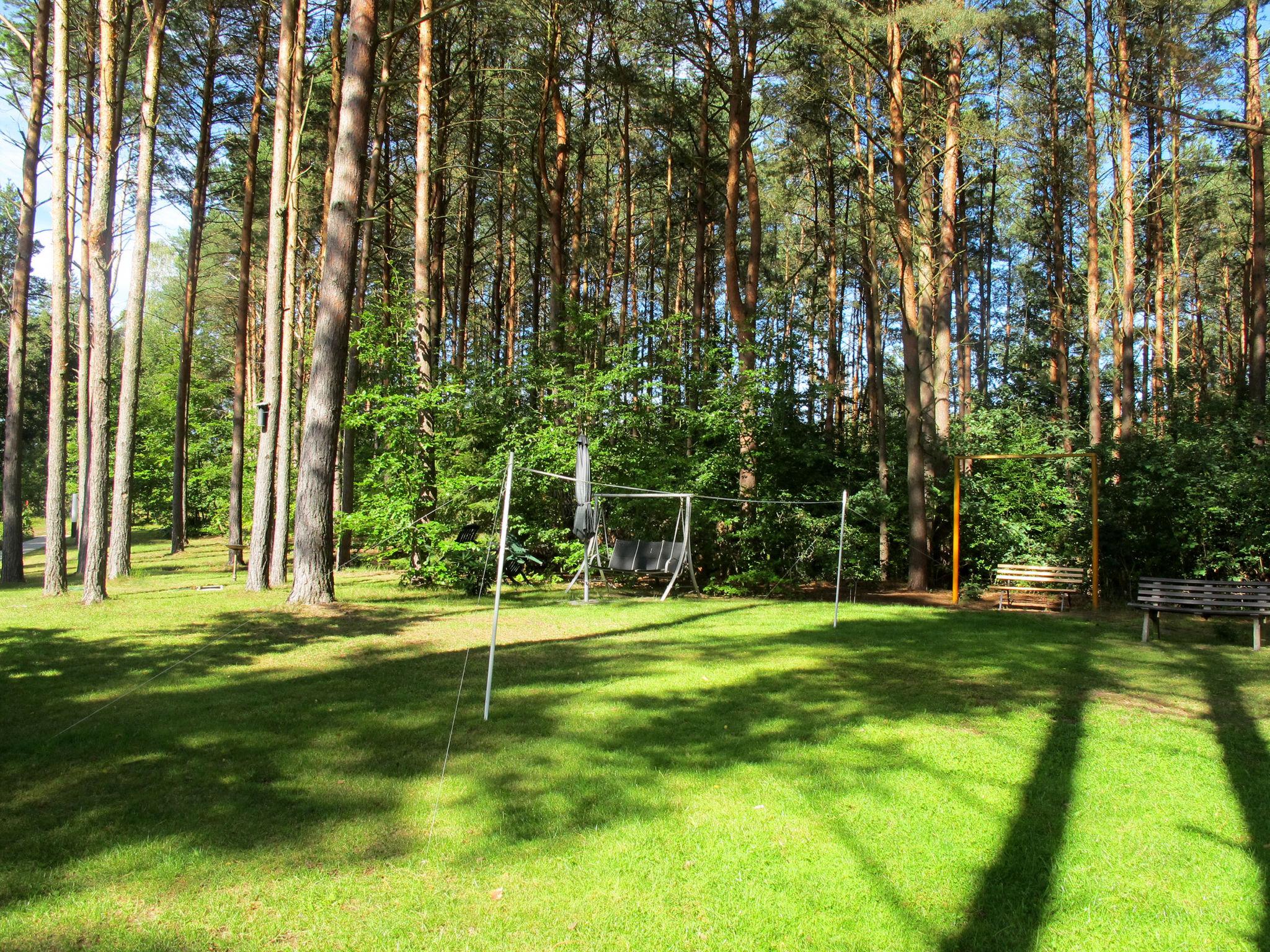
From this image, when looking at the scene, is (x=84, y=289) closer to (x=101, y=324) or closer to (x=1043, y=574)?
(x=101, y=324)

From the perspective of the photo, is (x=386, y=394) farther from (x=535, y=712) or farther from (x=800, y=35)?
(x=800, y=35)

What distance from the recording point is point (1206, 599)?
9.14m

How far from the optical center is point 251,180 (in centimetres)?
1716

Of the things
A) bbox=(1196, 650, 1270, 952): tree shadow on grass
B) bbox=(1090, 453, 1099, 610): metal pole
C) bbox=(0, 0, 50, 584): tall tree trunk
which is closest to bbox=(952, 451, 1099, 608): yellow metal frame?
bbox=(1090, 453, 1099, 610): metal pole

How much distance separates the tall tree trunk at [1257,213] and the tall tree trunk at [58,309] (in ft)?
59.6

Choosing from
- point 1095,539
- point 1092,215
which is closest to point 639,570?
point 1095,539

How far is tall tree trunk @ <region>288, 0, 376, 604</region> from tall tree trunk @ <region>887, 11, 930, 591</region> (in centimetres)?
871

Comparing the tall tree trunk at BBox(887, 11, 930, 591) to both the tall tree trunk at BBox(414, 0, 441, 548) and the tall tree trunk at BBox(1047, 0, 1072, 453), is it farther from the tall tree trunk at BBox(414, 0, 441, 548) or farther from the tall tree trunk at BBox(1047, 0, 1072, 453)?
the tall tree trunk at BBox(414, 0, 441, 548)

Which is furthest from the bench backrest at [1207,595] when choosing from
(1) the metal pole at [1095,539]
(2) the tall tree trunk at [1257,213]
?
(2) the tall tree trunk at [1257,213]

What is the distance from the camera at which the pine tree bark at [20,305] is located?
39.3ft

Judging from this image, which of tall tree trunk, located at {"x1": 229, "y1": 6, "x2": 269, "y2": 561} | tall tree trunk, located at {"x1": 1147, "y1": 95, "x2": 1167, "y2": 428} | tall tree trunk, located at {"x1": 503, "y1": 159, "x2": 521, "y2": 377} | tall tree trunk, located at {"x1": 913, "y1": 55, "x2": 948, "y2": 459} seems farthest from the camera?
tall tree trunk, located at {"x1": 503, "y1": 159, "x2": 521, "y2": 377}

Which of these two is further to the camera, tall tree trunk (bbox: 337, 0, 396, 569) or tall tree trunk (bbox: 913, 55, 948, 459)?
tall tree trunk (bbox: 913, 55, 948, 459)

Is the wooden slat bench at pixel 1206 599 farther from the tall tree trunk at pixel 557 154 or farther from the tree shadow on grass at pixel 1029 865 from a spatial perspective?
the tall tree trunk at pixel 557 154

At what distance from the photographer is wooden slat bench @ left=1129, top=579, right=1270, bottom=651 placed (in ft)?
28.9
